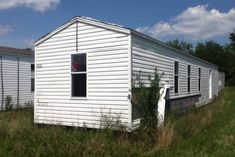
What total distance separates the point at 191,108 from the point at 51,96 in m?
8.97

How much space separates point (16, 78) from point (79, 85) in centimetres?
919

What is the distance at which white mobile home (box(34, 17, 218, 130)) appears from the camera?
1041 cm

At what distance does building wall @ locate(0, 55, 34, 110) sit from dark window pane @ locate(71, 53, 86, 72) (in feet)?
27.3

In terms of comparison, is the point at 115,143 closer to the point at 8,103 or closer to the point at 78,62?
the point at 78,62

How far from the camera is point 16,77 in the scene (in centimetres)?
1948

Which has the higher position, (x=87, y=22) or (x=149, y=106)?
(x=87, y=22)

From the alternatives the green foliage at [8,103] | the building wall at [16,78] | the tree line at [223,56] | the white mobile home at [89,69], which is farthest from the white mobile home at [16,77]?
the tree line at [223,56]

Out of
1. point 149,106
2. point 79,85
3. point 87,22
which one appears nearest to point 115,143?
point 149,106

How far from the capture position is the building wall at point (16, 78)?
18.6m

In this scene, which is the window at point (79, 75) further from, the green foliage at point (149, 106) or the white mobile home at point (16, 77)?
the white mobile home at point (16, 77)

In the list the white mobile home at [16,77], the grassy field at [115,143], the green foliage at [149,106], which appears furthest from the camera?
the white mobile home at [16,77]

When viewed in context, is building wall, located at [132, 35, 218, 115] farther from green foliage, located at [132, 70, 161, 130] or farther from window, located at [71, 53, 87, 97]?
window, located at [71, 53, 87, 97]

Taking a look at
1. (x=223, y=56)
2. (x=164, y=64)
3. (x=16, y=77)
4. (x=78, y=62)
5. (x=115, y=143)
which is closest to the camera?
(x=115, y=143)

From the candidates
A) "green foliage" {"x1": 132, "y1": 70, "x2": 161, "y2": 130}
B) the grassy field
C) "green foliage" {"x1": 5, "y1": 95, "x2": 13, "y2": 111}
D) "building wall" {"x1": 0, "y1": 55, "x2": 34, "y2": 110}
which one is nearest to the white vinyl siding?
"green foliage" {"x1": 132, "y1": 70, "x2": 161, "y2": 130}
